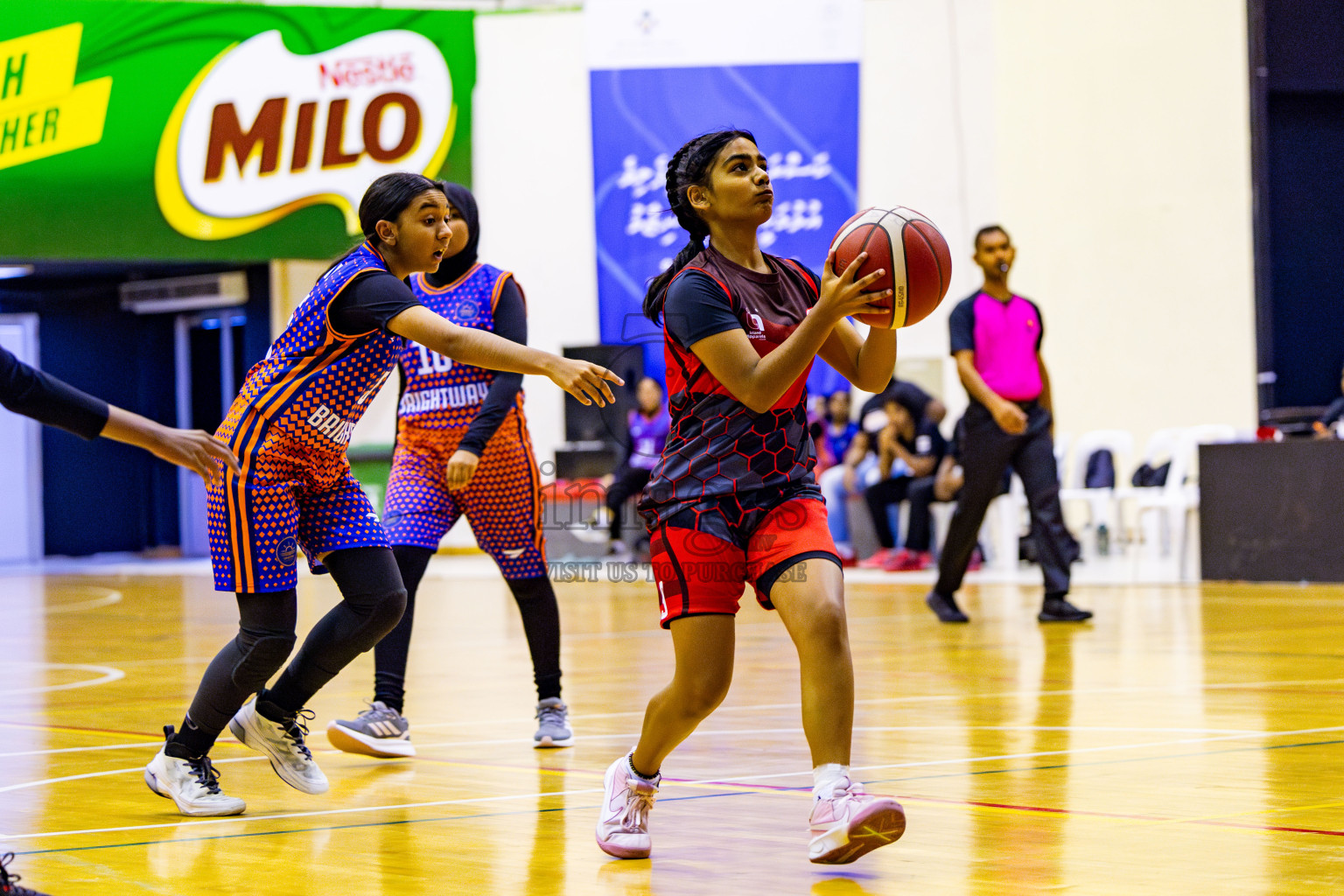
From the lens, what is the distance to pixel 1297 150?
1933 cm

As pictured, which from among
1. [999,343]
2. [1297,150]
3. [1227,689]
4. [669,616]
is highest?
[1297,150]

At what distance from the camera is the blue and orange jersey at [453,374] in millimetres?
5410

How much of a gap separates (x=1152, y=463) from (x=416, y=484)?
41.2 ft

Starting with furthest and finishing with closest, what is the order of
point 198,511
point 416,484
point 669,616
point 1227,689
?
point 198,511, point 1227,689, point 416,484, point 669,616

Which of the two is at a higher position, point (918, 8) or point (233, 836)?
point (918, 8)

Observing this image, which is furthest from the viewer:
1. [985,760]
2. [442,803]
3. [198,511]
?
[198,511]

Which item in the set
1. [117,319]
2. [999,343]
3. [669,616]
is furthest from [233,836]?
[117,319]

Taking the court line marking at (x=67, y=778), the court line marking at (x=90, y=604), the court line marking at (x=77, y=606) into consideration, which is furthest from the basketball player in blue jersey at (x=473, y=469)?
the court line marking at (x=90, y=604)

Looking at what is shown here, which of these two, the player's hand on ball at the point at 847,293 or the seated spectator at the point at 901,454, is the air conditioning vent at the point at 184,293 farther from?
the player's hand on ball at the point at 847,293

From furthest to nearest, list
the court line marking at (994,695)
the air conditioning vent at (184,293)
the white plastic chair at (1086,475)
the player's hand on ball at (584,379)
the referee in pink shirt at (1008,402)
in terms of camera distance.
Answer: the air conditioning vent at (184,293), the white plastic chair at (1086,475), the referee in pink shirt at (1008,402), the court line marking at (994,695), the player's hand on ball at (584,379)

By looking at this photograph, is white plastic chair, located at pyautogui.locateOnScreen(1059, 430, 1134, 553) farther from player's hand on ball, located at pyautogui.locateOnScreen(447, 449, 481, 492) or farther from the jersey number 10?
player's hand on ball, located at pyautogui.locateOnScreen(447, 449, 481, 492)

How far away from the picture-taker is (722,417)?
11.7ft

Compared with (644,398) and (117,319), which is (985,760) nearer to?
(644,398)

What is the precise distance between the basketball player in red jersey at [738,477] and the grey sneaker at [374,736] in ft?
5.32
